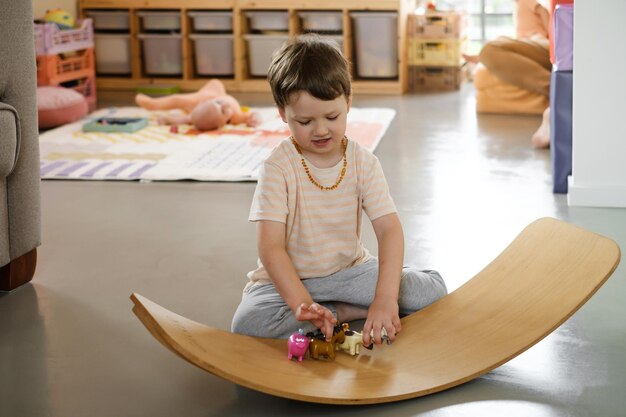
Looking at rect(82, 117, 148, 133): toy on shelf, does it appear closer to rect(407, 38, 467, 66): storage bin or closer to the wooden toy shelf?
the wooden toy shelf

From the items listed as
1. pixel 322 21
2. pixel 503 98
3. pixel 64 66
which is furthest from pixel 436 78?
pixel 64 66

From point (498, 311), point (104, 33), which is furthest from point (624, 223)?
point (104, 33)

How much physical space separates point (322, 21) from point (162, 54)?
89 centimetres

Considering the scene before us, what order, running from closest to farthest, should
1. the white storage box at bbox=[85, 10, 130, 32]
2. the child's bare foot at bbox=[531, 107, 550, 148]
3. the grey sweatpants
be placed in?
the grey sweatpants → the child's bare foot at bbox=[531, 107, 550, 148] → the white storage box at bbox=[85, 10, 130, 32]

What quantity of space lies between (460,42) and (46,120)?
6.92 feet

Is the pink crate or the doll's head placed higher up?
the pink crate

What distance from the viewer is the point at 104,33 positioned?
5.12 meters

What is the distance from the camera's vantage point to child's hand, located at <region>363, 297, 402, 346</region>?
62.3 inches

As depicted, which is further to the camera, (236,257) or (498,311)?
(236,257)

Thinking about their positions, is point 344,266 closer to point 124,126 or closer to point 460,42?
point 124,126

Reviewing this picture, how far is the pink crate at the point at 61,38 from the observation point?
13.8 feet

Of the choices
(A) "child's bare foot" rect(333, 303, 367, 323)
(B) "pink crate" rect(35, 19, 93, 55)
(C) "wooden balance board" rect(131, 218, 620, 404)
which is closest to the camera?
(C) "wooden balance board" rect(131, 218, 620, 404)

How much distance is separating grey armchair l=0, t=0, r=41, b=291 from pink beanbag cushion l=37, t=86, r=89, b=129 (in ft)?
6.53

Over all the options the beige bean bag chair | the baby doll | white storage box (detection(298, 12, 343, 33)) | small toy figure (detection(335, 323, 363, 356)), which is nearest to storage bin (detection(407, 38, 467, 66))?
white storage box (detection(298, 12, 343, 33))
